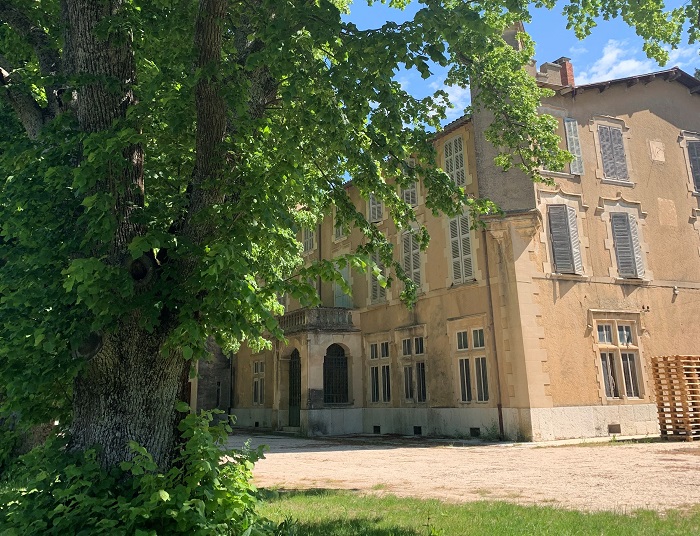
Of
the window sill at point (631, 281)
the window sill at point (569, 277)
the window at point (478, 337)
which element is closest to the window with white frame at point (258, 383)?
the window at point (478, 337)

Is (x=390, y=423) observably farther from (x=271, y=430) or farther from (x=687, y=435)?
(x=687, y=435)

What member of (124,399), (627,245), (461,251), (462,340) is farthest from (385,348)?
(124,399)

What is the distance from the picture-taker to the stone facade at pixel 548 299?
15695mm

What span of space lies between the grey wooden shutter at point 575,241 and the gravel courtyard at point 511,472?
5101 millimetres

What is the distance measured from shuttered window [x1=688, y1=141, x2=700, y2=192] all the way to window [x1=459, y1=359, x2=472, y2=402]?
10.4m

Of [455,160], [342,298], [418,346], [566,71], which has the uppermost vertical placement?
[566,71]

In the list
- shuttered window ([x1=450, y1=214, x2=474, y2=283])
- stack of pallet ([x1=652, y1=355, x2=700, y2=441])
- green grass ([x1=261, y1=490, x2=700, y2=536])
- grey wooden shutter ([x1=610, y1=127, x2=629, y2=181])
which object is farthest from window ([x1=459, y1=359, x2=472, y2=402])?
green grass ([x1=261, y1=490, x2=700, y2=536])

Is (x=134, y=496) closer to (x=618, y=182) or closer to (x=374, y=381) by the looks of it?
(x=374, y=381)

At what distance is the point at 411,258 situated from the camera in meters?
19.6

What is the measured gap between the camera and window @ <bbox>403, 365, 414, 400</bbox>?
1891cm

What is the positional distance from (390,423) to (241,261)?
53.7 feet

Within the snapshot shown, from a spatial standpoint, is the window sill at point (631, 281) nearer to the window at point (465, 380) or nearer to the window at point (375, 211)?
the window at point (465, 380)

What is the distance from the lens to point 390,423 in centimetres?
1942

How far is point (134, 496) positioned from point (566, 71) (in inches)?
795
